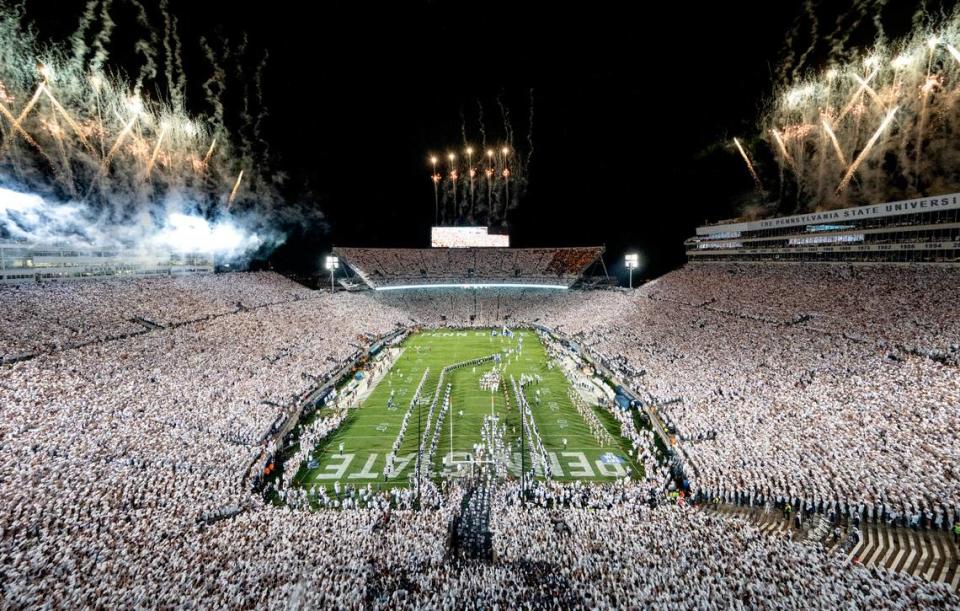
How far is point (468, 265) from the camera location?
58375mm

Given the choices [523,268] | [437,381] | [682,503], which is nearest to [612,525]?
[682,503]

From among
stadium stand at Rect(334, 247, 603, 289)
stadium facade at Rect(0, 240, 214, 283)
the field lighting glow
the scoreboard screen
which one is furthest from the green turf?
the scoreboard screen

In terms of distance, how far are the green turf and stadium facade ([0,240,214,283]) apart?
88.3 feet

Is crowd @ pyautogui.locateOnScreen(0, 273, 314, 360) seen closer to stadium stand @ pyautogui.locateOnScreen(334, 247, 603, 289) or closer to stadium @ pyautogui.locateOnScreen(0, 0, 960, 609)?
stadium @ pyautogui.locateOnScreen(0, 0, 960, 609)

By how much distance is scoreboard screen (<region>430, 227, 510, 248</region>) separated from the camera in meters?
58.4

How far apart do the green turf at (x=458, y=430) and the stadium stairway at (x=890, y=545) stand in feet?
15.7

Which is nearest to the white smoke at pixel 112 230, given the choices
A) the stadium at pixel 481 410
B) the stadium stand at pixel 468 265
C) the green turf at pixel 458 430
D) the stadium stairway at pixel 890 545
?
the stadium at pixel 481 410

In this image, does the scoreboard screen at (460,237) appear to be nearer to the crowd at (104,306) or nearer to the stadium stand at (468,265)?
the stadium stand at (468,265)

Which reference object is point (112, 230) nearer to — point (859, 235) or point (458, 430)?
point (458, 430)

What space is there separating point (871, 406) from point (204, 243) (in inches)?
2148

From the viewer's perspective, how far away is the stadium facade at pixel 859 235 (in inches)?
993

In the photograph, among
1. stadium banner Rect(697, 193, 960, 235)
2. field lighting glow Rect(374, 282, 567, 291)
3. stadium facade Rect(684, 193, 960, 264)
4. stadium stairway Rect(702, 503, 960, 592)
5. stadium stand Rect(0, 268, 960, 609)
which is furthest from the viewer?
field lighting glow Rect(374, 282, 567, 291)

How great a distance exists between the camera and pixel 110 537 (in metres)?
9.33

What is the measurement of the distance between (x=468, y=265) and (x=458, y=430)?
41.2 meters
